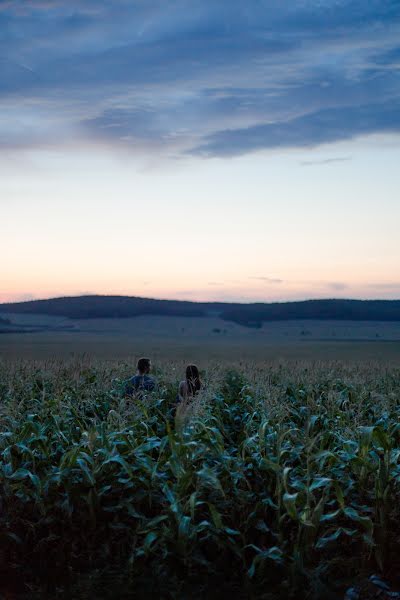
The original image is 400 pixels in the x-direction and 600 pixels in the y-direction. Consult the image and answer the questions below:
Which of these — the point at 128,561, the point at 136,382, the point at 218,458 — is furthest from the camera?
the point at 136,382

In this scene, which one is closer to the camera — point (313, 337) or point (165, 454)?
point (165, 454)

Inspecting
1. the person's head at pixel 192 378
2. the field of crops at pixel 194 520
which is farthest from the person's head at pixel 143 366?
the field of crops at pixel 194 520

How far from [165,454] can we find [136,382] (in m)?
5.52

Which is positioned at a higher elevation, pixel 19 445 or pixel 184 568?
pixel 19 445

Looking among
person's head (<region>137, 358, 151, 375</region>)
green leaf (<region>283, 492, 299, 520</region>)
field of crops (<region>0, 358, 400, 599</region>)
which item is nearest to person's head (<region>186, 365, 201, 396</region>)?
person's head (<region>137, 358, 151, 375</region>)

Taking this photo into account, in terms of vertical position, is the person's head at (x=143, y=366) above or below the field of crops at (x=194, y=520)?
above

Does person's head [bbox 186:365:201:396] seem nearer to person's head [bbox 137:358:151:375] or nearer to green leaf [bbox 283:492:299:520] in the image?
person's head [bbox 137:358:151:375]

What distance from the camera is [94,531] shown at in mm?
6086

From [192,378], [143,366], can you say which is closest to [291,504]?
[192,378]

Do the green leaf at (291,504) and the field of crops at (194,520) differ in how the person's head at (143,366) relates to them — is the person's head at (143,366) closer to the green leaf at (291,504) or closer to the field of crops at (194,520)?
the field of crops at (194,520)

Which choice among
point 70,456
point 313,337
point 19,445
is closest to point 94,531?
point 70,456

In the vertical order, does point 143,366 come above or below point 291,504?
above

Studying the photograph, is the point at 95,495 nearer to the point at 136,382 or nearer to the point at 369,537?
the point at 369,537

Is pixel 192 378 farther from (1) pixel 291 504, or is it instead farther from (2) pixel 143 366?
(1) pixel 291 504
